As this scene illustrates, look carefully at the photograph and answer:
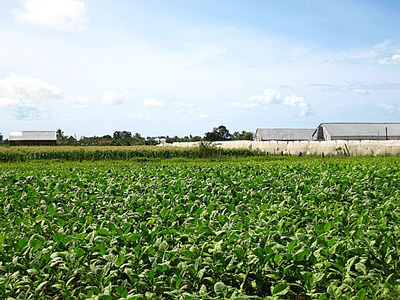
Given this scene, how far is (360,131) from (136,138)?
120 feet

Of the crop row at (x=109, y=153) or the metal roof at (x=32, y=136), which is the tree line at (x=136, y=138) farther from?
the crop row at (x=109, y=153)

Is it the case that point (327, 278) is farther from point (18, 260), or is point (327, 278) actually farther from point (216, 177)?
point (216, 177)

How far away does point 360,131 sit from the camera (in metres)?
51.8

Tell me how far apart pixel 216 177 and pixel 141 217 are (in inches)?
165

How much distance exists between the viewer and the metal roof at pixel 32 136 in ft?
197

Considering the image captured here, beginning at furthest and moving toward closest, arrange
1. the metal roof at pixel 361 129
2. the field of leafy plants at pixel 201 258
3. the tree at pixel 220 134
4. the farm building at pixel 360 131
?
the tree at pixel 220 134 < the metal roof at pixel 361 129 < the farm building at pixel 360 131 < the field of leafy plants at pixel 201 258

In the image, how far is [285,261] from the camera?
3.92m

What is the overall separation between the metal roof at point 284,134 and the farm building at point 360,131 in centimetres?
745

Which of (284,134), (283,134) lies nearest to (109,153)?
(283,134)

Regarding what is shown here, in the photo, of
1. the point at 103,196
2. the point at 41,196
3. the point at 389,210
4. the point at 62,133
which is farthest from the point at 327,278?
the point at 62,133

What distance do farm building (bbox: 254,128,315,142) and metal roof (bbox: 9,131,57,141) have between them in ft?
109

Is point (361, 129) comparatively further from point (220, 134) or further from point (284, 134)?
point (220, 134)

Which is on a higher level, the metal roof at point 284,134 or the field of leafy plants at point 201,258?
the metal roof at point 284,134

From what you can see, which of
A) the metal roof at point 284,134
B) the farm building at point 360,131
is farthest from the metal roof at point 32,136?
the farm building at point 360,131
